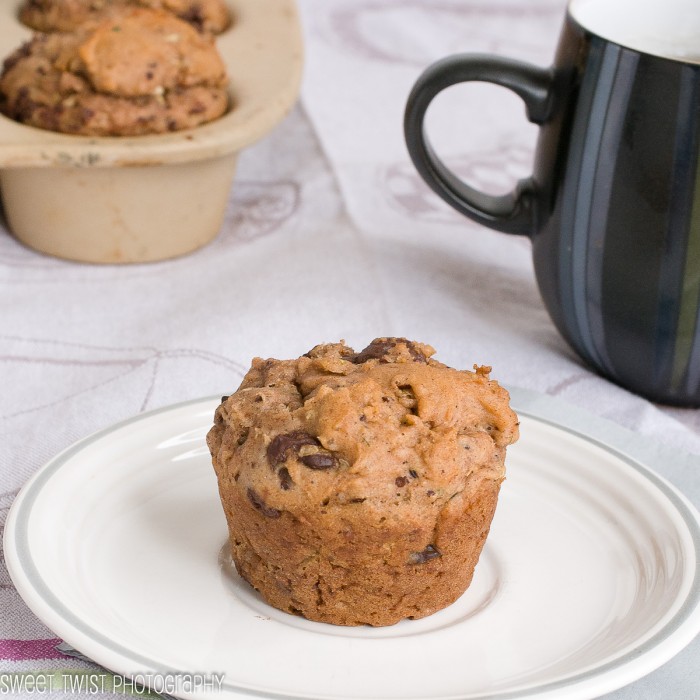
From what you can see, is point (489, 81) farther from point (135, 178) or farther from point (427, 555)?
point (427, 555)

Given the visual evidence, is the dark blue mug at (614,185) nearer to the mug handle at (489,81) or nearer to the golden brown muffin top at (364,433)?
the mug handle at (489,81)

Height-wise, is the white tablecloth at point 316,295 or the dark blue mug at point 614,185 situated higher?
the dark blue mug at point 614,185

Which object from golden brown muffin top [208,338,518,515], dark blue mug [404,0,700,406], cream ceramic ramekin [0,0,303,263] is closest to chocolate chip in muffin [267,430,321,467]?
golden brown muffin top [208,338,518,515]

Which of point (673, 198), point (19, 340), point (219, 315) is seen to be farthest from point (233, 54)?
point (673, 198)

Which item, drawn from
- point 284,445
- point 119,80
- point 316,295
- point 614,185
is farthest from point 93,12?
point 284,445

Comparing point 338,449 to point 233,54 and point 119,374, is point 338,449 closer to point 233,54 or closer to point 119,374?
point 119,374

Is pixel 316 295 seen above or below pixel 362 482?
below

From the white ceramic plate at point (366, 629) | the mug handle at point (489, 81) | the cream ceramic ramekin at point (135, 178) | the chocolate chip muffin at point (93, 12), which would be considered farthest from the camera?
the chocolate chip muffin at point (93, 12)

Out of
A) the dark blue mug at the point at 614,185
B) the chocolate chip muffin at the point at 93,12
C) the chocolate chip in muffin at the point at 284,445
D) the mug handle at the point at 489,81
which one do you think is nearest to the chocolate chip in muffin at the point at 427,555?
the chocolate chip in muffin at the point at 284,445
